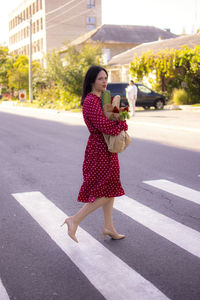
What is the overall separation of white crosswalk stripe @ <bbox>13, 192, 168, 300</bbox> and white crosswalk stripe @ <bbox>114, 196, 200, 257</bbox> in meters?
0.75

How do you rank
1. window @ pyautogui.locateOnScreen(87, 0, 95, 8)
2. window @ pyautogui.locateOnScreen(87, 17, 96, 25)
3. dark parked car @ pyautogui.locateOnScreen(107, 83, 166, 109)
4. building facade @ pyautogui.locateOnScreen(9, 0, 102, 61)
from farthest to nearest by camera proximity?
window @ pyautogui.locateOnScreen(87, 17, 96, 25), window @ pyautogui.locateOnScreen(87, 0, 95, 8), building facade @ pyautogui.locateOnScreen(9, 0, 102, 61), dark parked car @ pyautogui.locateOnScreen(107, 83, 166, 109)

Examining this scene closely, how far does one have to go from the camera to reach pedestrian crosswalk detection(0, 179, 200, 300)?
3.49m

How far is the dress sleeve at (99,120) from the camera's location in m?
4.20

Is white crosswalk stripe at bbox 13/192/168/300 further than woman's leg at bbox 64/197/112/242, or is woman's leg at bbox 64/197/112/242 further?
woman's leg at bbox 64/197/112/242

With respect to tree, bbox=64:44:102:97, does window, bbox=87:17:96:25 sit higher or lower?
higher

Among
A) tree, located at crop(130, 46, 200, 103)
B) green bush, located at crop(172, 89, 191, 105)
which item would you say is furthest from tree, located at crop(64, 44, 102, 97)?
green bush, located at crop(172, 89, 191, 105)

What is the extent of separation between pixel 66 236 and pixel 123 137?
1.33 m

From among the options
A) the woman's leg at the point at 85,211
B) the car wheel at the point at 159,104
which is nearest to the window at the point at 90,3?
the car wheel at the point at 159,104

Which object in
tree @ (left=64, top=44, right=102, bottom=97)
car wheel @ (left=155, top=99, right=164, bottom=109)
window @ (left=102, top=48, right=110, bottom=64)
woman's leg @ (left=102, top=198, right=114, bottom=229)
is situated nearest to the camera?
woman's leg @ (left=102, top=198, right=114, bottom=229)

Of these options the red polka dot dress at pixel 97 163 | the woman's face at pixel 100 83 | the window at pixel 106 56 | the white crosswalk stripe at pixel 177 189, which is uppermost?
the window at pixel 106 56

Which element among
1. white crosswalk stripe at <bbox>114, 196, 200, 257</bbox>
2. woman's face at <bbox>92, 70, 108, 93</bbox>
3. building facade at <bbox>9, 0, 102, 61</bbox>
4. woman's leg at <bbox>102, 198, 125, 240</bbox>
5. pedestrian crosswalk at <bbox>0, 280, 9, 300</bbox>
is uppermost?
building facade at <bbox>9, 0, 102, 61</bbox>

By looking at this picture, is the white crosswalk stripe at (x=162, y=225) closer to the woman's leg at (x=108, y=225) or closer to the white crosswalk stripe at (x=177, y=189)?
the woman's leg at (x=108, y=225)

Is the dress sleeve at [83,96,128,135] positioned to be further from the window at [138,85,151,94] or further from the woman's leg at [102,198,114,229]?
the window at [138,85,151,94]

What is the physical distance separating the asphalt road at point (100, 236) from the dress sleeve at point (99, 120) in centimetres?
118
